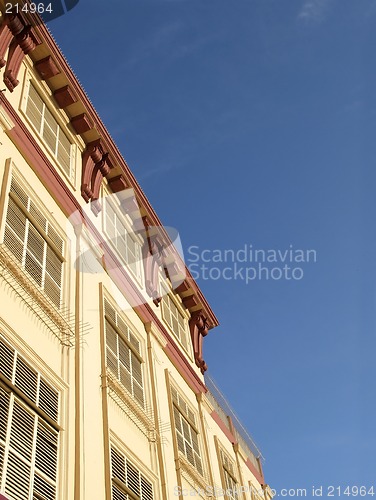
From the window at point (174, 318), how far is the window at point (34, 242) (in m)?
7.17

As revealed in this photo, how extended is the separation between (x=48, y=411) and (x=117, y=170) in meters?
9.71

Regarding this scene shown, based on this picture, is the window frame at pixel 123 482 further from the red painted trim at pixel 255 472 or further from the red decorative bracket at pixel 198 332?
the red painted trim at pixel 255 472

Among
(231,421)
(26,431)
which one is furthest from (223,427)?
(26,431)

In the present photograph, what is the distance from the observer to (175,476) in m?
14.9

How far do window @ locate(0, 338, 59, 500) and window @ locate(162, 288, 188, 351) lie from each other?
974 cm

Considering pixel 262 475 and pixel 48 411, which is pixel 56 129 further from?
pixel 262 475

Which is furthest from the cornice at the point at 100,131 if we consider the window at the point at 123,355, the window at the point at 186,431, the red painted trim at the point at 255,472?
the red painted trim at the point at 255,472

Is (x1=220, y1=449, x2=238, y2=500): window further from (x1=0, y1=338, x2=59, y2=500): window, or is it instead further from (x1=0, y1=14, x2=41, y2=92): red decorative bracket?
(x1=0, y1=14, x2=41, y2=92): red decorative bracket

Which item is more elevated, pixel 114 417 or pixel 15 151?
pixel 15 151

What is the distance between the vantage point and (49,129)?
631 inches

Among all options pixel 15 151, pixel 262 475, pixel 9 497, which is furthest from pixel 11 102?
pixel 262 475

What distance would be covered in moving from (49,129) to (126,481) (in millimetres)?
8562

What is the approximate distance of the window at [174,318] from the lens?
20.6 metres

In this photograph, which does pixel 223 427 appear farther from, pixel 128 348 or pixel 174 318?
pixel 128 348
